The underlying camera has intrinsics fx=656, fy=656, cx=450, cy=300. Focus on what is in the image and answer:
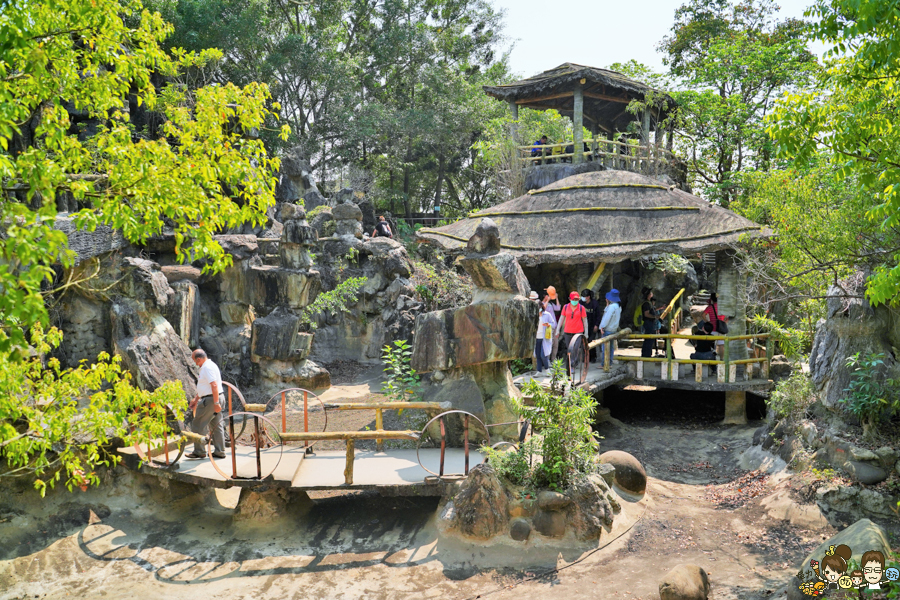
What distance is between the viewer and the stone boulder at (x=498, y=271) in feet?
27.5

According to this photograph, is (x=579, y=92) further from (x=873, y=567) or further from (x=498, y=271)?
(x=873, y=567)

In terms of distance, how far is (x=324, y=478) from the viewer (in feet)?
25.1

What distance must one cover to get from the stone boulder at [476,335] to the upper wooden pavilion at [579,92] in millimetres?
13859

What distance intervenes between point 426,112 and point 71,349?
21046mm

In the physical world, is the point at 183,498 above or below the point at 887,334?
below

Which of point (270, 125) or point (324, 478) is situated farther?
point (270, 125)

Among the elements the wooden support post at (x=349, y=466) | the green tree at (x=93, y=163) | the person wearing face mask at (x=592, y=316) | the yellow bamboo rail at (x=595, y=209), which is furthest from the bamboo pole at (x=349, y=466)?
the yellow bamboo rail at (x=595, y=209)

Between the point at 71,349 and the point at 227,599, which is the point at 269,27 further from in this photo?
the point at 227,599

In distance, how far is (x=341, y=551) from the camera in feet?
24.3

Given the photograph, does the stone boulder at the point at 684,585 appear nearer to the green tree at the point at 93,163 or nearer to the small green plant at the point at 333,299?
the green tree at the point at 93,163

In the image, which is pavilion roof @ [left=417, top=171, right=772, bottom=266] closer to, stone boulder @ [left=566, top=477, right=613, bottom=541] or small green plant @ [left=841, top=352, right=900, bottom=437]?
small green plant @ [left=841, top=352, right=900, bottom=437]

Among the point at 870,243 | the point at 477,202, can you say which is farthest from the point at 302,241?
the point at 477,202

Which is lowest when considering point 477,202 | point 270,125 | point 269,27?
point 477,202

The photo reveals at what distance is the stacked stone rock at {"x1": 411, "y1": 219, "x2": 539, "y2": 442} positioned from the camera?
8.40 meters
